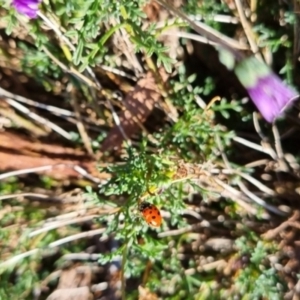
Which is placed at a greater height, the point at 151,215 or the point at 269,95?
the point at 269,95

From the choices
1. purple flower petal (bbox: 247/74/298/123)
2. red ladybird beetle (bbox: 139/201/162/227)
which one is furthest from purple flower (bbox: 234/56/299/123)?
red ladybird beetle (bbox: 139/201/162/227)

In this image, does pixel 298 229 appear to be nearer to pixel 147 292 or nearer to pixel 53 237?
pixel 147 292

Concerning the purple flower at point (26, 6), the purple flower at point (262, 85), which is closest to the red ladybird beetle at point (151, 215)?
the purple flower at point (262, 85)

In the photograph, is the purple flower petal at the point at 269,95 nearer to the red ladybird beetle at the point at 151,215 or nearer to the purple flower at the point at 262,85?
the purple flower at the point at 262,85

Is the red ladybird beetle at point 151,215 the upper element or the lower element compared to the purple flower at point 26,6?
lower

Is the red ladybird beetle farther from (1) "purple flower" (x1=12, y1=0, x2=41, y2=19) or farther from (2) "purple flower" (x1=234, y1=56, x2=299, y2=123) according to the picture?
(1) "purple flower" (x1=12, y1=0, x2=41, y2=19)

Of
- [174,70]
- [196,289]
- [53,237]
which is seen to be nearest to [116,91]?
[174,70]

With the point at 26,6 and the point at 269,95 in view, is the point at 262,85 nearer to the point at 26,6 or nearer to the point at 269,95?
the point at 269,95

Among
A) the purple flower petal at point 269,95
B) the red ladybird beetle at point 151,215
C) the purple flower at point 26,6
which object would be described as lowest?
the red ladybird beetle at point 151,215

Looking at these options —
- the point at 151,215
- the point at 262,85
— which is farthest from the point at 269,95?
the point at 151,215
